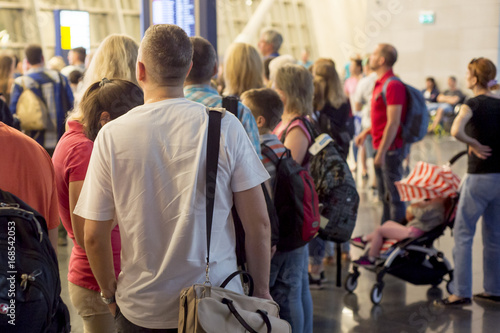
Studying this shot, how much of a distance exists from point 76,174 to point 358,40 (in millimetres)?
21540

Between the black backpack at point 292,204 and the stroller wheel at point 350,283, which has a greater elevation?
the black backpack at point 292,204

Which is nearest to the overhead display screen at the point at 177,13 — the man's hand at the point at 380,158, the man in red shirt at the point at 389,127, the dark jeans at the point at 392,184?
the man in red shirt at the point at 389,127

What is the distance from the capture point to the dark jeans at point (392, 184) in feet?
19.3

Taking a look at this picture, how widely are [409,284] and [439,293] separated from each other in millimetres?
296

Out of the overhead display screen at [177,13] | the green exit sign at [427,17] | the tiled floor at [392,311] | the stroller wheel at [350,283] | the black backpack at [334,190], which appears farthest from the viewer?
the green exit sign at [427,17]

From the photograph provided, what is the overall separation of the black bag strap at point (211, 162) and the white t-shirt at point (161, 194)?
0.8 inches

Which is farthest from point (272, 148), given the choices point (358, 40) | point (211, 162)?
point (358, 40)

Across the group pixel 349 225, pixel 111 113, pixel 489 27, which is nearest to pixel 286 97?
pixel 349 225

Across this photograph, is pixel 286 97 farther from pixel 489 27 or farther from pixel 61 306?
pixel 489 27

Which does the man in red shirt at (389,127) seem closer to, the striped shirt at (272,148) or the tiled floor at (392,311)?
the tiled floor at (392,311)

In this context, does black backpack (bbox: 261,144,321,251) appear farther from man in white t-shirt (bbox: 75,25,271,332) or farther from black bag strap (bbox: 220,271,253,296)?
man in white t-shirt (bbox: 75,25,271,332)

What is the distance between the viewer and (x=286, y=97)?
4.00 meters

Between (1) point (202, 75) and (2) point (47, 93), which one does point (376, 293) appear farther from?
(2) point (47, 93)

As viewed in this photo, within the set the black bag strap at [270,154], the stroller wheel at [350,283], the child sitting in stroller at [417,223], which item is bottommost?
the stroller wheel at [350,283]
